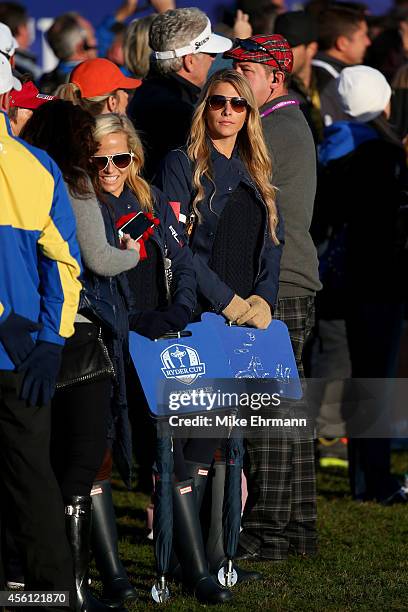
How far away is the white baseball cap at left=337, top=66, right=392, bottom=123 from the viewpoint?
24.1 ft

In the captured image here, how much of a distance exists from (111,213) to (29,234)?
89 centimetres

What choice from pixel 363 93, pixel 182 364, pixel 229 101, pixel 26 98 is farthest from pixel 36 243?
pixel 363 93

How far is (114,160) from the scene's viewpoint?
5277 mm

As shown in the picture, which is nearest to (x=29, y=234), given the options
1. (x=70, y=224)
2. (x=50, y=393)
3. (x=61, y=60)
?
(x=70, y=224)

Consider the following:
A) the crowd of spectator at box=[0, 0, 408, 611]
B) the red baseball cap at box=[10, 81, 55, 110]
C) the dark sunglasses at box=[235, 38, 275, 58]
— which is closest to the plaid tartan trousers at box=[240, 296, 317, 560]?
the crowd of spectator at box=[0, 0, 408, 611]

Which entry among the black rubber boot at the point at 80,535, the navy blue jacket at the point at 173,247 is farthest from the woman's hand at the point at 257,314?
the black rubber boot at the point at 80,535

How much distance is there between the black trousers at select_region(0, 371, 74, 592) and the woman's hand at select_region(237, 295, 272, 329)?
4.26 feet

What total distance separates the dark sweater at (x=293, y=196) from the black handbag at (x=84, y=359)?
1534 mm

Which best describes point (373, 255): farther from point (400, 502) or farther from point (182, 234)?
point (182, 234)

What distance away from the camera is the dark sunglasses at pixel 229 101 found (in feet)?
18.6

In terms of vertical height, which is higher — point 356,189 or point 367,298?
point 356,189

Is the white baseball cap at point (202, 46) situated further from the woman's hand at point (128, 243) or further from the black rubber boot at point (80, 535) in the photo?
the black rubber boot at point (80, 535)

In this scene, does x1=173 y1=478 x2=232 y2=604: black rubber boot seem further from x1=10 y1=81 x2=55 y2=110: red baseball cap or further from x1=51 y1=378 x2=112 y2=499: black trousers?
x1=10 y1=81 x2=55 y2=110: red baseball cap

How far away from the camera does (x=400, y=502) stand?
740cm
